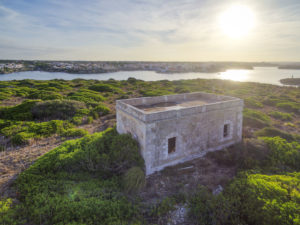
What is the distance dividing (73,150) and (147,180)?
13.4ft

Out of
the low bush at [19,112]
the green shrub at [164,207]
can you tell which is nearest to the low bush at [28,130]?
the low bush at [19,112]

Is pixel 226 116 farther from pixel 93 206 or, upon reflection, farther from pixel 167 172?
pixel 93 206

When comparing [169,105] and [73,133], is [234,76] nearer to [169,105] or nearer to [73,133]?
[169,105]

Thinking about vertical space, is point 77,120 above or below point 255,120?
above

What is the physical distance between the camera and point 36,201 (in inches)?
233

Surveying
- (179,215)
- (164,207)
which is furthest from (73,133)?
(179,215)

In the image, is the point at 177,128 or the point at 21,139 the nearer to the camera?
the point at 177,128

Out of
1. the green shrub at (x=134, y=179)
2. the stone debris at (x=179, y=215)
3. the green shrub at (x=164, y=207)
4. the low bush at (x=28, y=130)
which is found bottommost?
the stone debris at (x=179, y=215)

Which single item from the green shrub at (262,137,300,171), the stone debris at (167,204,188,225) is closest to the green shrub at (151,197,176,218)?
the stone debris at (167,204,188,225)

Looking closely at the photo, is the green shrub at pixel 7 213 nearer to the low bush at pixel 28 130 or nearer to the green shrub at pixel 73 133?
the low bush at pixel 28 130

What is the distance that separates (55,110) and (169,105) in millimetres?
12315

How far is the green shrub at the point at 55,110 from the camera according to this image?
54.6 ft

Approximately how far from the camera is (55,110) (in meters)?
17.2

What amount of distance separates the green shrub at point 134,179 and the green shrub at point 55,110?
37.5 ft
